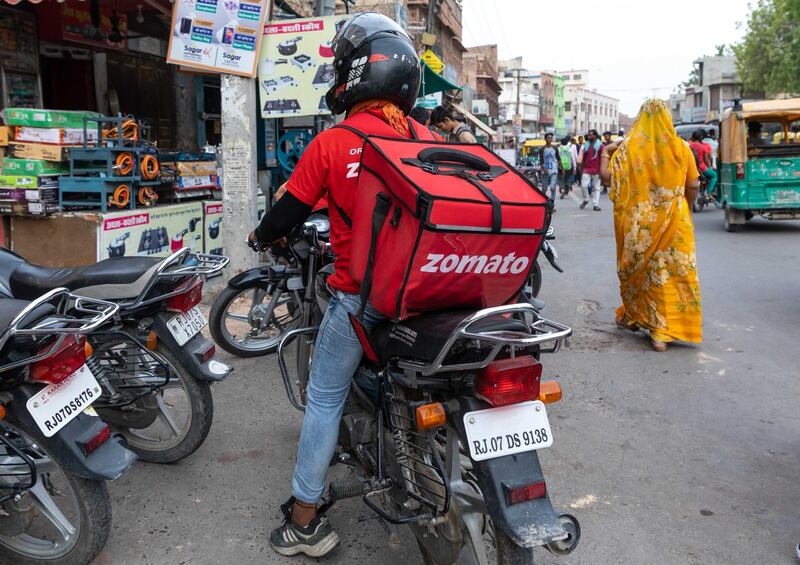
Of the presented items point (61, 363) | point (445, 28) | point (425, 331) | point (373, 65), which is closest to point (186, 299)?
point (61, 363)

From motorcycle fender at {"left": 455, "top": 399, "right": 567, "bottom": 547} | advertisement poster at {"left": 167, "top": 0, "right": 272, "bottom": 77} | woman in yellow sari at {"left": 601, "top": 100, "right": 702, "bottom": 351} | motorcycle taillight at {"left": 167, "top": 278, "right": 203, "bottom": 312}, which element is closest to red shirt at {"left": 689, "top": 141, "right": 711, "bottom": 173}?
woman in yellow sari at {"left": 601, "top": 100, "right": 702, "bottom": 351}

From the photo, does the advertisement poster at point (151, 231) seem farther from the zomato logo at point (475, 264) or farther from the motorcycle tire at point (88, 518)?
the zomato logo at point (475, 264)

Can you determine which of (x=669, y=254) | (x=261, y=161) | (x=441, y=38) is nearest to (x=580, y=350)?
(x=669, y=254)

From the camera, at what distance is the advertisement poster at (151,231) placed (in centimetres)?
636

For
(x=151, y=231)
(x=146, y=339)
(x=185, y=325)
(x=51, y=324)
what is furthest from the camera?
(x=151, y=231)

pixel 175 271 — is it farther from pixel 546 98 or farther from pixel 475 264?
pixel 546 98

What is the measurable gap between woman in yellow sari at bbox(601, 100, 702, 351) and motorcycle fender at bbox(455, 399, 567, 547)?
3767mm

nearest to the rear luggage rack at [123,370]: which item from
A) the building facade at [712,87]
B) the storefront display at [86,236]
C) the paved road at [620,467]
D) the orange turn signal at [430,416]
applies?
the paved road at [620,467]

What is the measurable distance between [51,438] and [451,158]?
1.73 m

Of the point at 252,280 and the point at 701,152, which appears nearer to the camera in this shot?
the point at 252,280

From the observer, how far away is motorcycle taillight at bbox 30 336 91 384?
2.51m

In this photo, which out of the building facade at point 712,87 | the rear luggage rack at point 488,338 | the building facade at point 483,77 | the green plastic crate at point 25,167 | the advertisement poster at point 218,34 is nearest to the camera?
the rear luggage rack at point 488,338

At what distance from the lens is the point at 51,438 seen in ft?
8.26

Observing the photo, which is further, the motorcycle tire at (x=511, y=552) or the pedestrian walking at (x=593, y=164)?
the pedestrian walking at (x=593, y=164)
